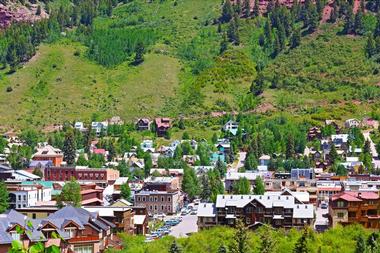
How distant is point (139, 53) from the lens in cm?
18425

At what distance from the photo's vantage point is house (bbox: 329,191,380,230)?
79.6 meters

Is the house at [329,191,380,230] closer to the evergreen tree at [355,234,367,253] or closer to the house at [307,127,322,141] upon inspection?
the evergreen tree at [355,234,367,253]

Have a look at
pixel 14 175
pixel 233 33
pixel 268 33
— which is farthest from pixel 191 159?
pixel 233 33

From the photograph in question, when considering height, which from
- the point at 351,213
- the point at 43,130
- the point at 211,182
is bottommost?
the point at 43,130

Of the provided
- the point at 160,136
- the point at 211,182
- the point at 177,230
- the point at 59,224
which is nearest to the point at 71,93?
the point at 160,136

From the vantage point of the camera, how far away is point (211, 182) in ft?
347

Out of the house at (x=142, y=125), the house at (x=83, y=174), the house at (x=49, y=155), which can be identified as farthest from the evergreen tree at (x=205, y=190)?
the house at (x=142, y=125)

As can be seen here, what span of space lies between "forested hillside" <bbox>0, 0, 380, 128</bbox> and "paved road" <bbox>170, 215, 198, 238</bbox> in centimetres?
6213

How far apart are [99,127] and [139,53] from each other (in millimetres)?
32171

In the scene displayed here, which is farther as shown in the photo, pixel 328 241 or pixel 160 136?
pixel 160 136

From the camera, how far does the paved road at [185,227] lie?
82.4m

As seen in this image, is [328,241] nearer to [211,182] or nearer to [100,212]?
[100,212]

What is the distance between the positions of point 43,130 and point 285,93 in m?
43.6

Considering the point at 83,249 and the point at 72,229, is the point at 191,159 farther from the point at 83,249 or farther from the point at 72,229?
the point at 72,229
